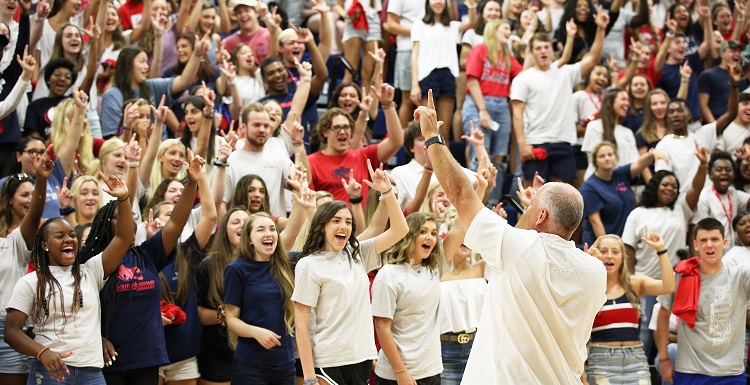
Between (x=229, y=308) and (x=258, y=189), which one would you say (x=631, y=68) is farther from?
(x=229, y=308)

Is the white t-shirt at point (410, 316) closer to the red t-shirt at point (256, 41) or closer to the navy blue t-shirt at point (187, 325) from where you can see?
the navy blue t-shirt at point (187, 325)

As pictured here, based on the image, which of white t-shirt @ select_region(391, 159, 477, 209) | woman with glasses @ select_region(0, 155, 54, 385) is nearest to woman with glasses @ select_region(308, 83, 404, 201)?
white t-shirt @ select_region(391, 159, 477, 209)

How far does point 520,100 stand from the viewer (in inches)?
380

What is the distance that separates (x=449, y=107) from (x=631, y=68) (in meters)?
2.13

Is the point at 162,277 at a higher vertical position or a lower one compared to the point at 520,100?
lower

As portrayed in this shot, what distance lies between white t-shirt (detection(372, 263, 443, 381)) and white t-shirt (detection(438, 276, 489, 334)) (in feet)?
1.23

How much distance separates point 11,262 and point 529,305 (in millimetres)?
3392

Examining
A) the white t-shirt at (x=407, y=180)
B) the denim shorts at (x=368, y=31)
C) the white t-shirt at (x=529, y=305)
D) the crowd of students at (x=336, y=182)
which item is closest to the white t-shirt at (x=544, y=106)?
the crowd of students at (x=336, y=182)

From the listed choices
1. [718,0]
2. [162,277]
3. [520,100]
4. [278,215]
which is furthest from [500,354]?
[718,0]

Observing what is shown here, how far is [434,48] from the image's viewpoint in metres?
10.2

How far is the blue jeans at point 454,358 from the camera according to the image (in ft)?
21.2

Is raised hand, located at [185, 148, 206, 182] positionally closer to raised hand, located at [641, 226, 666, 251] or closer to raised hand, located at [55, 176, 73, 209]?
raised hand, located at [55, 176, 73, 209]

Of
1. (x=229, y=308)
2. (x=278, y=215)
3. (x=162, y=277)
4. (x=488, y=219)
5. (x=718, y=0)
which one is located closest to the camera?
(x=488, y=219)

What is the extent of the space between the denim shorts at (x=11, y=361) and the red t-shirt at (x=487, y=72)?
17.9 ft
